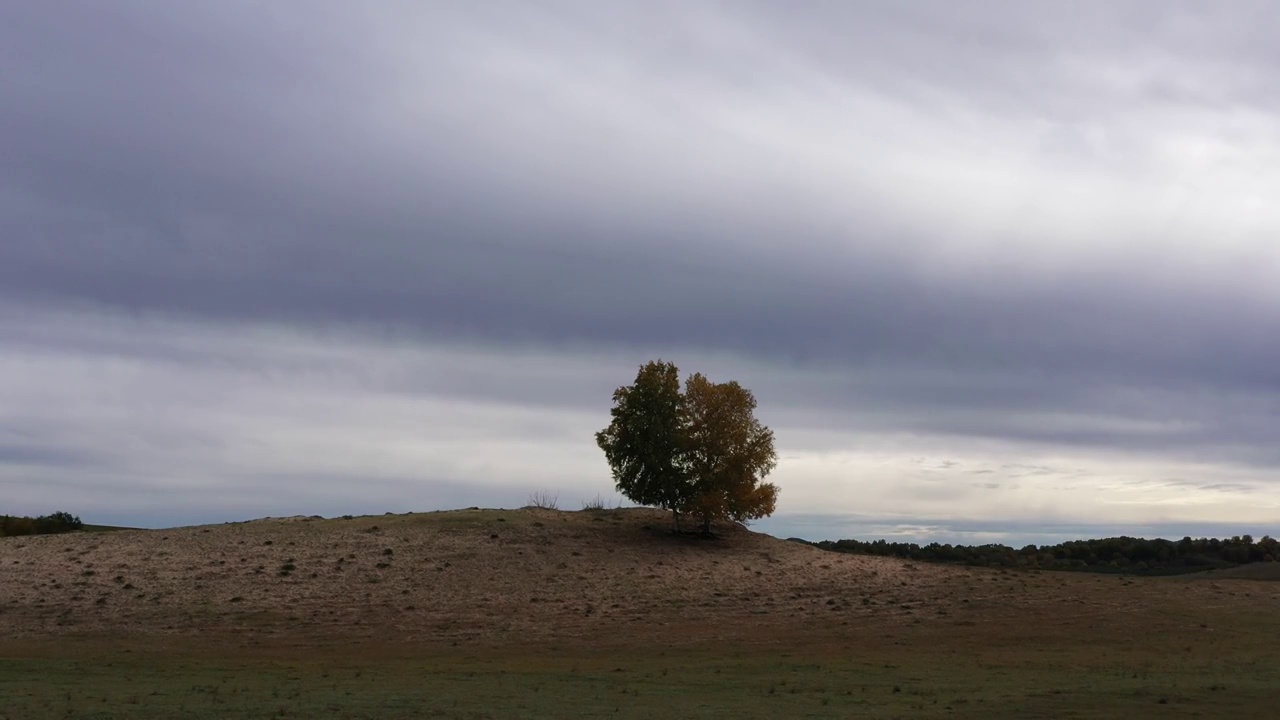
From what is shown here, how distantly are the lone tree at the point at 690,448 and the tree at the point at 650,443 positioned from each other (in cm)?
6

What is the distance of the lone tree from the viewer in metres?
63.0

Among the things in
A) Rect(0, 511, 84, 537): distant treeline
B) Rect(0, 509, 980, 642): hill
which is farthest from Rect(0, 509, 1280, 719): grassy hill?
Rect(0, 511, 84, 537): distant treeline

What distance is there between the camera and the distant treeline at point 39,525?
76.8m

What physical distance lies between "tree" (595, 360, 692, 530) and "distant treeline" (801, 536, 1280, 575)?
80.2ft

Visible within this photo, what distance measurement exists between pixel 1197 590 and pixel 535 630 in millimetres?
33028

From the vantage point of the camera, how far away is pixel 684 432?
6412cm

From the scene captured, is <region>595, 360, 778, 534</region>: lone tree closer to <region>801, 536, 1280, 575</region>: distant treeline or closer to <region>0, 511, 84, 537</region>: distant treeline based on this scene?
<region>801, 536, 1280, 575</region>: distant treeline

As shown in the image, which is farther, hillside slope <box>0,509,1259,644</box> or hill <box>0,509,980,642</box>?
hill <box>0,509,980,642</box>

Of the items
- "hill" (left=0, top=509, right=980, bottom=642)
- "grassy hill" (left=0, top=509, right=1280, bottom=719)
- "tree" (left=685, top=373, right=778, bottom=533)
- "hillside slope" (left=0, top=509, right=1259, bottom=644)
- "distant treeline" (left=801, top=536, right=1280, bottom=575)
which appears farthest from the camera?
"distant treeline" (left=801, top=536, right=1280, bottom=575)

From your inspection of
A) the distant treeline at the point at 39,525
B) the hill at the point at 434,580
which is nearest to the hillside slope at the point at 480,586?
the hill at the point at 434,580

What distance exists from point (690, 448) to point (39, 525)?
51.3 m

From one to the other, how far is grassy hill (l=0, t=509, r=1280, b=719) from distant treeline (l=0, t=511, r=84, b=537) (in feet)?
69.1

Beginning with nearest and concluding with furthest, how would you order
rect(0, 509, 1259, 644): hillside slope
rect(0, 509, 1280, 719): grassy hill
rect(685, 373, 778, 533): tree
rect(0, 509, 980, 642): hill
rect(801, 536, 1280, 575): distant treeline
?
rect(0, 509, 1280, 719): grassy hill, rect(0, 509, 1259, 644): hillside slope, rect(0, 509, 980, 642): hill, rect(685, 373, 778, 533): tree, rect(801, 536, 1280, 575): distant treeline

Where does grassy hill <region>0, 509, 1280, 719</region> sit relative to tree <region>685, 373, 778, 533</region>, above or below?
below
